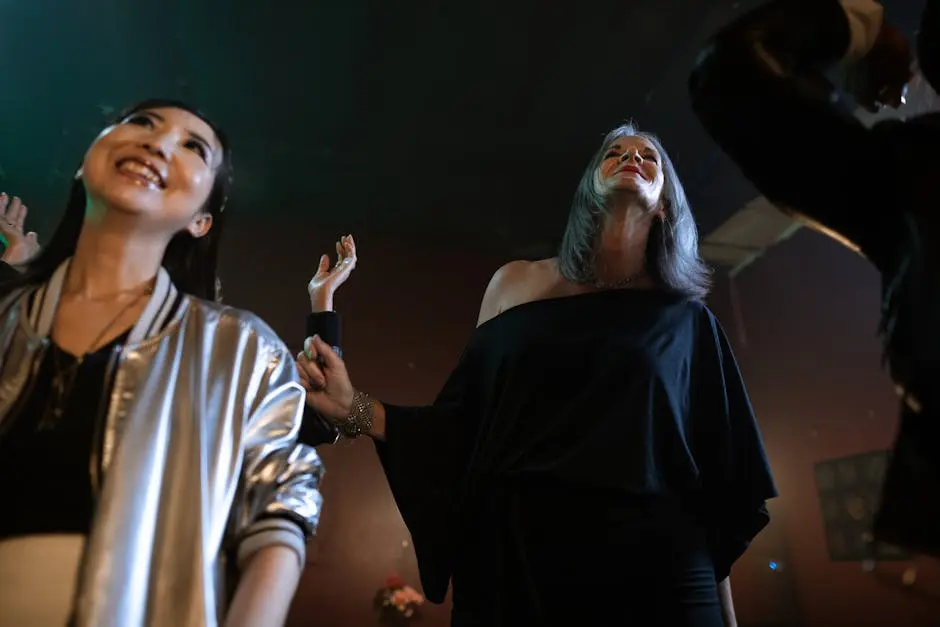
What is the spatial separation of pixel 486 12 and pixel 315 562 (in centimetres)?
166

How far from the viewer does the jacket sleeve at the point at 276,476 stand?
0.65 m

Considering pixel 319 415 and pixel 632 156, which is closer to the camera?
pixel 319 415

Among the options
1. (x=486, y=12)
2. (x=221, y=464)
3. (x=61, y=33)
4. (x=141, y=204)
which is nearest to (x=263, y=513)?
(x=221, y=464)

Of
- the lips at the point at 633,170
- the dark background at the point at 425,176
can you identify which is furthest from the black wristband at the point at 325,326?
the dark background at the point at 425,176

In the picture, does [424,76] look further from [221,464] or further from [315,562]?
[221,464]

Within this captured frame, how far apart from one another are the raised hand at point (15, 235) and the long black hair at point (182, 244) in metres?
0.26

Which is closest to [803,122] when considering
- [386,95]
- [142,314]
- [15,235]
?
[142,314]

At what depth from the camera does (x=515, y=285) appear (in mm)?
1267

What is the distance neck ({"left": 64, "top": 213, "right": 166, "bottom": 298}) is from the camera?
79cm

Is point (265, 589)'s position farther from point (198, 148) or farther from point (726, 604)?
point (726, 604)

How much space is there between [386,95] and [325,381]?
1.39 m

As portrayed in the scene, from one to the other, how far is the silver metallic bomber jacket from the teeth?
0.12 m

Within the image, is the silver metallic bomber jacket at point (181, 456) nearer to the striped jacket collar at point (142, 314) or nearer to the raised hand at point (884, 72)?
the striped jacket collar at point (142, 314)

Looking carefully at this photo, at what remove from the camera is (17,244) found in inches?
43.9
